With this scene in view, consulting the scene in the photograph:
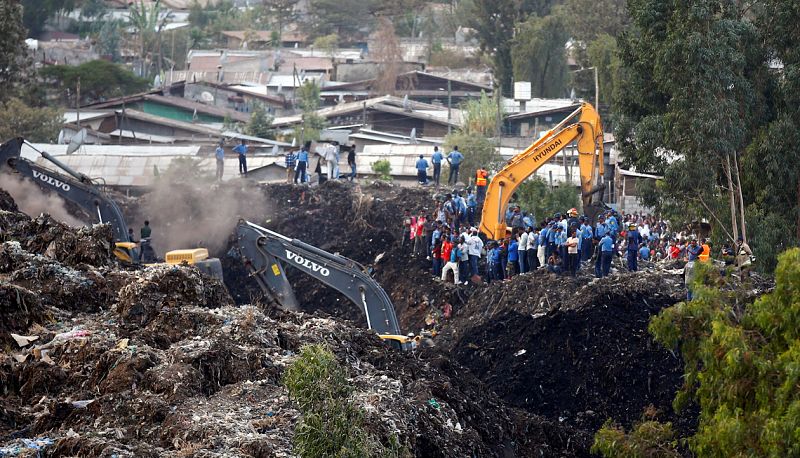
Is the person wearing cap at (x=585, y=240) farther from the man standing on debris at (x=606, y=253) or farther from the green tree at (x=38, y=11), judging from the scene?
the green tree at (x=38, y=11)

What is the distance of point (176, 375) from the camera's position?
17.6 metres

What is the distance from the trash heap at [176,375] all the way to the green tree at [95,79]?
49.1 meters

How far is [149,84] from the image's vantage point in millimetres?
76812

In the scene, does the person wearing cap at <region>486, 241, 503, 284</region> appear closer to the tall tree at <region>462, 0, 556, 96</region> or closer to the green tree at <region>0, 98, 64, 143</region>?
the green tree at <region>0, 98, 64, 143</region>

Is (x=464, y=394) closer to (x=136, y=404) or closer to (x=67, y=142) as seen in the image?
(x=136, y=404)

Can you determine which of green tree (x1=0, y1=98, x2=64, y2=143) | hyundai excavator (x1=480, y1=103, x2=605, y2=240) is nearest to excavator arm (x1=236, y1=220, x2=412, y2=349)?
hyundai excavator (x1=480, y1=103, x2=605, y2=240)

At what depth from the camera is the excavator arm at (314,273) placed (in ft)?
80.1

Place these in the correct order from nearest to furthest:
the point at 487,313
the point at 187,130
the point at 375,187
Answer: the point at 487,313, the point at 375,187, the point at 187,130

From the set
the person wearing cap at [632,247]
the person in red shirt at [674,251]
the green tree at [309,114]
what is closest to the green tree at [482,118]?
the green tree at [309,114]

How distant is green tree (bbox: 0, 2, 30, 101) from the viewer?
48.4 m

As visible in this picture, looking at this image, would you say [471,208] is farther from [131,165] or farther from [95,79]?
[95,79]

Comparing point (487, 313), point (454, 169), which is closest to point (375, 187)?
point (454, 169)

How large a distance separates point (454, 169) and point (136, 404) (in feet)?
82.4

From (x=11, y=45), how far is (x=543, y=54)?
115ft
